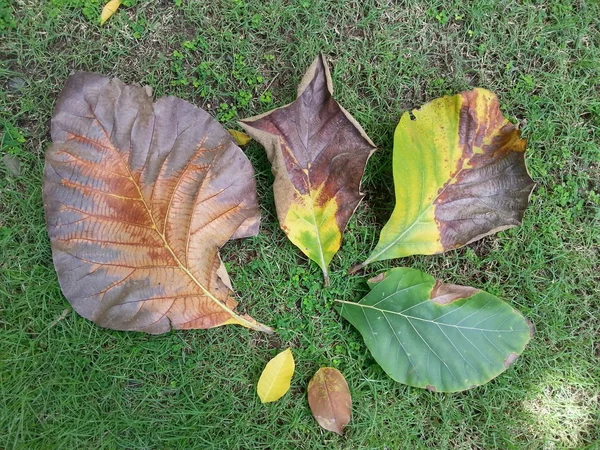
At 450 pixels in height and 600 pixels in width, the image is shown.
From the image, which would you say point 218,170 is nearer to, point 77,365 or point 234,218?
point 234,218

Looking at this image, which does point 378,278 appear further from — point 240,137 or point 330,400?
point 240,137

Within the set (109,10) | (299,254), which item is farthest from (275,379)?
(109,10)

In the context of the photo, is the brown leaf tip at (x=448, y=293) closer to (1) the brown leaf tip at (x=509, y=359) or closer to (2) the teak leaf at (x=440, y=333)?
(2) the teak leaf at (x=440, y=333)

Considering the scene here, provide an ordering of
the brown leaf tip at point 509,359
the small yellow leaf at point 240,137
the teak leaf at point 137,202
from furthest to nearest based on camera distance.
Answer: the small yellow leaf at point 240,137 → the brown leaf tip at point 509,359 → the teak leaf at point 137,202

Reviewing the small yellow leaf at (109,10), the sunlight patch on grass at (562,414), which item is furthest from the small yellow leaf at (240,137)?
the sunlight patch on grass at (562,414)

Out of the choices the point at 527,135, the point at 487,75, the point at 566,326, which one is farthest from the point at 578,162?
the point at 566,326

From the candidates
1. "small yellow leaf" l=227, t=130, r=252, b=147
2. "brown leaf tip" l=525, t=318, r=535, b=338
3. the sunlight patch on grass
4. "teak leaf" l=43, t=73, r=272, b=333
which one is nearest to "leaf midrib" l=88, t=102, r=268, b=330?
"teak leaf" l=43, t=73, r=272, b=333
